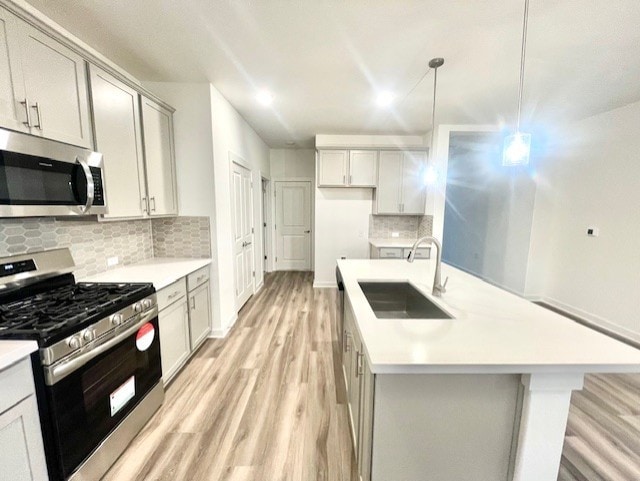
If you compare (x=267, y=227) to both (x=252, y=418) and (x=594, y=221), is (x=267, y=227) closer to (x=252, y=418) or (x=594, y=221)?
(x=252, y=418)

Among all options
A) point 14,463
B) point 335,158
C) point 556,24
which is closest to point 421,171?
point 335,158

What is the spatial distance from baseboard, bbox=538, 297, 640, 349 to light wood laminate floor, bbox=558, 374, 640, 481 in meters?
1.03

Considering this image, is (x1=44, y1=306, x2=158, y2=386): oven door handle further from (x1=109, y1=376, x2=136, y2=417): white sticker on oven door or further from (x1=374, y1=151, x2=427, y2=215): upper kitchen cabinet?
(x1=374, y1=151, x2=427, y2=215): upper kitchen cabinet

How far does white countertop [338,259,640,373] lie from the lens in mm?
929

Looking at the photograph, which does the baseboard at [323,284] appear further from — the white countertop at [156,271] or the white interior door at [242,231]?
the white countertop at [156,271]

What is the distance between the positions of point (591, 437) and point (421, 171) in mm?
3596

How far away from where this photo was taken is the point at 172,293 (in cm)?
212

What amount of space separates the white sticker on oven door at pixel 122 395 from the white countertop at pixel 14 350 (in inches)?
22.2

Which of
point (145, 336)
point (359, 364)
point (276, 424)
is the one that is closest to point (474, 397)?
point (359, 364)

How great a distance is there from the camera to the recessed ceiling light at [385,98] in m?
2.87

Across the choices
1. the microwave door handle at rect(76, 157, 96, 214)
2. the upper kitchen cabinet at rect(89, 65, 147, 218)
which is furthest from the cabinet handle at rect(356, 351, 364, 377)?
the upper kitchen cabinet at rect(89, 65, 147, 218)

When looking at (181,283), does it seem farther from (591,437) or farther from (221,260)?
(591,437)

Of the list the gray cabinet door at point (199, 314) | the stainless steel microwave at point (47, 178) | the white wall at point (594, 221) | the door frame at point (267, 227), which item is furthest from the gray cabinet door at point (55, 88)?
the white wall at point (594, 221)

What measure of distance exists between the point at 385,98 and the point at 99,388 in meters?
3.48
